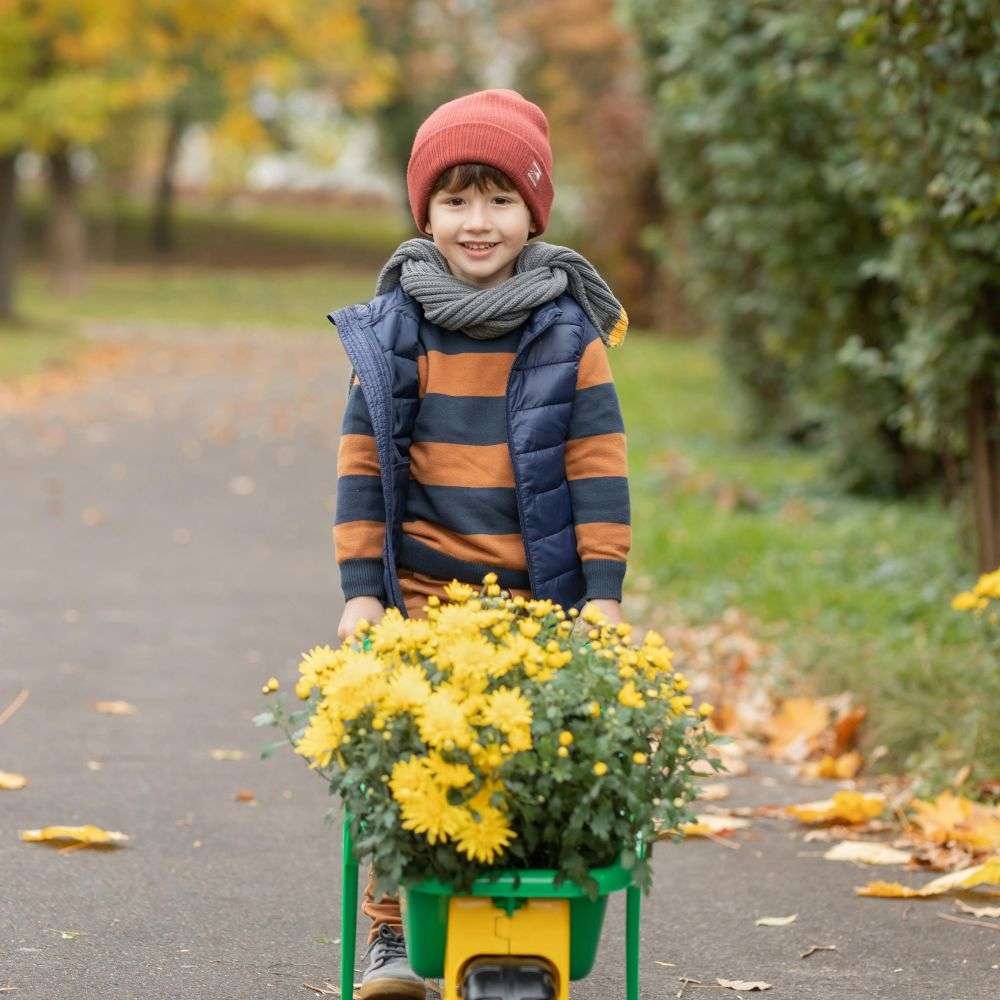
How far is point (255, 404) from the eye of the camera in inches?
680

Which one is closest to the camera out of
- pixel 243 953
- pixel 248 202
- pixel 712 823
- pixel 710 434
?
pixel 243 953

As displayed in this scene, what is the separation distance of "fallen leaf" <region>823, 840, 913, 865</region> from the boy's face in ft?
6.51

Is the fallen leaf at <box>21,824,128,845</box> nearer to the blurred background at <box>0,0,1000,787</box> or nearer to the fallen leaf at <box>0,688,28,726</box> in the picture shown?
the fallen leaf at <box>0,688,28,726</box>

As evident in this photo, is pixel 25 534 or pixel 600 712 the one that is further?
pixel 25 534

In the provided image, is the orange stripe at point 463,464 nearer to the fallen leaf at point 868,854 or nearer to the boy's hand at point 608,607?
the boy's hand at point 608,607

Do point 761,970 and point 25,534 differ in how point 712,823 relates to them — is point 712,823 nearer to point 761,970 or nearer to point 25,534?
point 761,970

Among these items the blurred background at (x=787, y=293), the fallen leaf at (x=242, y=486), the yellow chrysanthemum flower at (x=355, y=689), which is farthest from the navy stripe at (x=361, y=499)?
the fallen leaf at (x=242, y=486)

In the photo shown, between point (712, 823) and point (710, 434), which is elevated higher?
point (710, 434)

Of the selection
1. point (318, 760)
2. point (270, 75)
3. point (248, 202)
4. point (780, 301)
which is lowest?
point (318, 760)

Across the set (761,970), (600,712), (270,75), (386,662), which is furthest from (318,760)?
(270,75)

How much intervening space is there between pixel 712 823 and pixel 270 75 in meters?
25.0

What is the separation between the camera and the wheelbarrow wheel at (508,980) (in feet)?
9.14

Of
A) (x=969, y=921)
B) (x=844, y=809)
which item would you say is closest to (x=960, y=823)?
(x=844, y=809)

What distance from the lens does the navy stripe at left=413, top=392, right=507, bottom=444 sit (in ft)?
11.4
